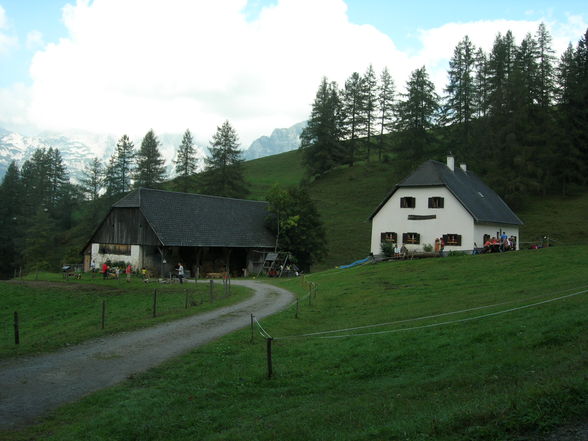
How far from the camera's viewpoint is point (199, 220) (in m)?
48.8

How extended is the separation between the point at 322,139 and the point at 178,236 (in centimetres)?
4226

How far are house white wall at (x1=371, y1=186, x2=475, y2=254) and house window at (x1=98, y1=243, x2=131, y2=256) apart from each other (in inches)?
896

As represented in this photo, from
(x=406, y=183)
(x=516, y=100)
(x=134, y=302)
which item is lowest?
(x=134, y=302)

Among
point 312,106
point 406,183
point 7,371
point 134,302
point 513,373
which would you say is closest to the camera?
A: point 513,373

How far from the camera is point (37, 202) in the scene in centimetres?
8812

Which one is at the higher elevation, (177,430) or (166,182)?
(166,182)

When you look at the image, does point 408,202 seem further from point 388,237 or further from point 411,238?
point 388,237

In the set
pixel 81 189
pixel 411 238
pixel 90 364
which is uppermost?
pixel 81 189

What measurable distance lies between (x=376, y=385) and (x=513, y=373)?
268 centimetres

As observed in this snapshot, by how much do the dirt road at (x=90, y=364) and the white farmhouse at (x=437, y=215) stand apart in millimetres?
25776

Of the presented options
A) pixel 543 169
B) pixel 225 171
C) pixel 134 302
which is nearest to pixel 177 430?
pixel 134 302

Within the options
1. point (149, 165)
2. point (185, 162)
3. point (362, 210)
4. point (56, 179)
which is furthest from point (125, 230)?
point (56, 179)

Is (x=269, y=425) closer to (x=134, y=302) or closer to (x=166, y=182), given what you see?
(x=134, y=302)

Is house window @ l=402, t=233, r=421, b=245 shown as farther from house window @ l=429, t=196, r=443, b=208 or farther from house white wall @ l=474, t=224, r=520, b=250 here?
house white wall @ l=474, t=224, r=520, b=250
